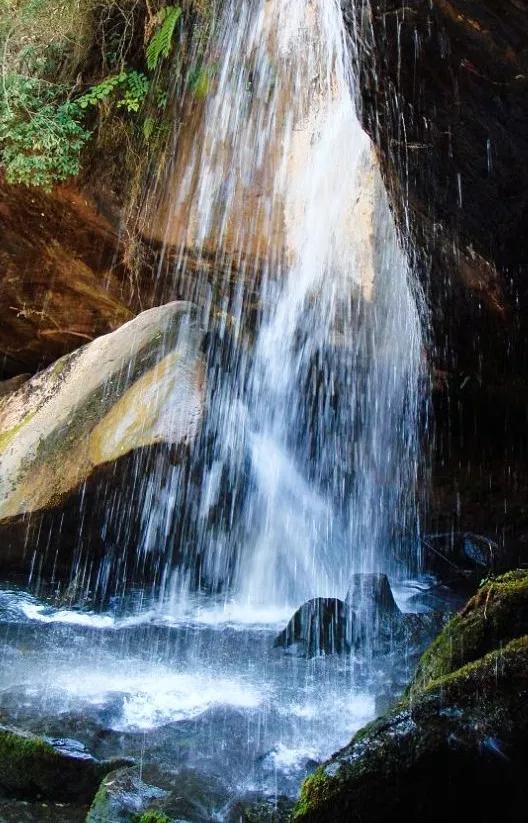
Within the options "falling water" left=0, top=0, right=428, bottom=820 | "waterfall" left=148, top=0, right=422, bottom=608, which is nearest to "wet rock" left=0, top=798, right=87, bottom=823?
"falling water" left=0, top=0, right=428, bottom=820

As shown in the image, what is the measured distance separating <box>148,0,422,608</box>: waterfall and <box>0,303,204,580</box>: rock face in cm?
38

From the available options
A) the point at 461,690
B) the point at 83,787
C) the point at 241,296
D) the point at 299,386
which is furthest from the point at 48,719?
the point at 241,296

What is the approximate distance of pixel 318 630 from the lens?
5.75m

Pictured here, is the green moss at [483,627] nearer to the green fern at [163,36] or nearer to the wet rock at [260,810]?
the wet rock at [260,810]

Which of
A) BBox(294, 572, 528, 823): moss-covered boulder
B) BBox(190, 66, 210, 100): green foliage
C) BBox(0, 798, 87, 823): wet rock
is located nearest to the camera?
BBox(294, 572, 528, 823): moss-covered boulder

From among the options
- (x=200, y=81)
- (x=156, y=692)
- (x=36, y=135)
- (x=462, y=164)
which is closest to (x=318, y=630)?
(x=156, y=692)

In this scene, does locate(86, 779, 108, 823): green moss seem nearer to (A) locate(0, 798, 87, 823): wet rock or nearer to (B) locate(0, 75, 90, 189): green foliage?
(A) locate(0, 798, 87, 823): wet rock

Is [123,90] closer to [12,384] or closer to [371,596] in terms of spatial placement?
[12,384]

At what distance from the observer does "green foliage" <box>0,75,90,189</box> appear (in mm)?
8938

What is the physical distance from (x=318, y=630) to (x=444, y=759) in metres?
3.18

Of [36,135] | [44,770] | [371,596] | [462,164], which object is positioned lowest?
[44,770]

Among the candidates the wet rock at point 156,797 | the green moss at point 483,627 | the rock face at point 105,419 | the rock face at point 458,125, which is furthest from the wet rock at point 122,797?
the rock face at point 458,125

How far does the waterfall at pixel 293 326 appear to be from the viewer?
748cm

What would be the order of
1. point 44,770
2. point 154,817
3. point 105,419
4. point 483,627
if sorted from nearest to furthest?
point 154,817
point 483,627
point 44,770
point 105,419
